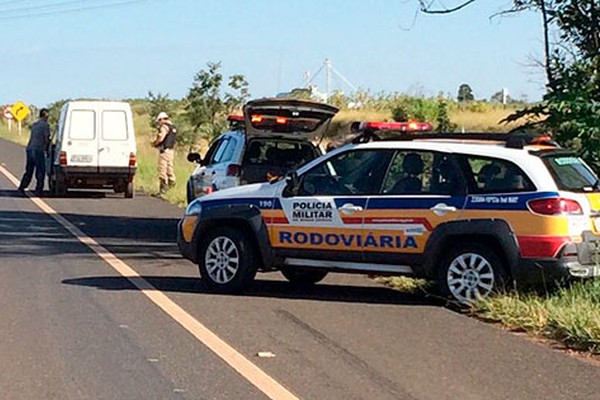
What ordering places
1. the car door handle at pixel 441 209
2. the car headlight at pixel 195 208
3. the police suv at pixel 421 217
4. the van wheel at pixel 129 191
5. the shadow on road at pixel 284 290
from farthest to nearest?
the van wheel at pixel 129 191
the car headlight at pixel 195 208
the shadow on road at pixel 284 290
the car door handle at pixel 441 209
the police suv at pixel 421 217

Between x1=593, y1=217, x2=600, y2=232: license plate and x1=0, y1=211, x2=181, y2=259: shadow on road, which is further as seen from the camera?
x1=0, y1=211, x2=181, y2=259: shadow on road

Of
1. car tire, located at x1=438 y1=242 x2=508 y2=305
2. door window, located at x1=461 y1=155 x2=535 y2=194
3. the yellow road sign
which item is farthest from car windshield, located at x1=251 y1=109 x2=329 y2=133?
the yellow road sign

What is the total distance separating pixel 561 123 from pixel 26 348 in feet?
25.0

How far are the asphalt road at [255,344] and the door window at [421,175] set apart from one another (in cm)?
112

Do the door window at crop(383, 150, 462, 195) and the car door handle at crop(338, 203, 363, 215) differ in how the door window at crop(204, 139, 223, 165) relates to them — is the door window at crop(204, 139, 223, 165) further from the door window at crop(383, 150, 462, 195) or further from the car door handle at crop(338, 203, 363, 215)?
the door window at crop(383, 150, 462, 195)

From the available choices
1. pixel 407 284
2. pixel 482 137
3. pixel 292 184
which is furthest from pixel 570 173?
pixel 292 184

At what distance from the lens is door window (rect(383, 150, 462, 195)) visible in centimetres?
1111

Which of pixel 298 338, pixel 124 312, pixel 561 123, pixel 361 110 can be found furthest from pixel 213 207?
pixel 361 110

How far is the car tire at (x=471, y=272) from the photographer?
10797 millimetres

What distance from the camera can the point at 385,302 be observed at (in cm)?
1154

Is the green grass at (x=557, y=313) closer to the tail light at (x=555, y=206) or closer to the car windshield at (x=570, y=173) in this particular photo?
the tail light at (x=555, y=206)

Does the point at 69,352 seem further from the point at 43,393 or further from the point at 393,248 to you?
the point at 393,248

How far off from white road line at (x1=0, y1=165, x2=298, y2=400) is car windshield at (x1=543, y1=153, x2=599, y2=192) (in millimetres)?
3548

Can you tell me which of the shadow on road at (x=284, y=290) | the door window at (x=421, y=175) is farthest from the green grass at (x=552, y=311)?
the door window at (x=421, y=175)
